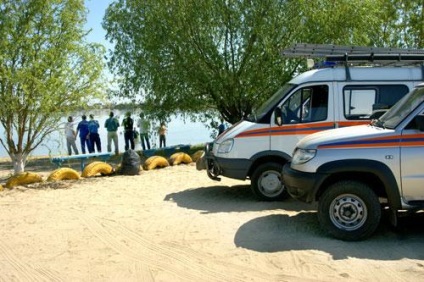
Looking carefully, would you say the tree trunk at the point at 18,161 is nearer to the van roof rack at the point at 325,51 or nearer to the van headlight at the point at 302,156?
the van roof rack at the point at 325,51

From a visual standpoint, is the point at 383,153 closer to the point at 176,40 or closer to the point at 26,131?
the point at 26,131

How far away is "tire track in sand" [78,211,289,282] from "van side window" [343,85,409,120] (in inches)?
160

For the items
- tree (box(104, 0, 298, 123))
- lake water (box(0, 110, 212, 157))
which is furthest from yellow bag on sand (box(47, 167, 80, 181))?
tree (box(104, 0, 298, 123))

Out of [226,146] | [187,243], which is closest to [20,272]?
[187,243]

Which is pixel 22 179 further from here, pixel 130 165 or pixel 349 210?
pixel 349 210

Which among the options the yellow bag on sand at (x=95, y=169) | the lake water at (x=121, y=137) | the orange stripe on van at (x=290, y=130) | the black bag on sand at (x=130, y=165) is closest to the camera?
the orange stripe on van at (x=290, y=130)

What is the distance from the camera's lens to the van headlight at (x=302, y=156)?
20.5 ft

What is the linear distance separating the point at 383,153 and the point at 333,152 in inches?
23.4

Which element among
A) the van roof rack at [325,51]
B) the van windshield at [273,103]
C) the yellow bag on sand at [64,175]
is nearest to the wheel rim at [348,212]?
the van windshield at [273,103]

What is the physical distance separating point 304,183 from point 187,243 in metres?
1.70

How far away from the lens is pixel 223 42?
59.1 ft

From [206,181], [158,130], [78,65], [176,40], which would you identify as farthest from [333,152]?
[158,130]

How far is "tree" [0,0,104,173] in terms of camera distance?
1224 cm

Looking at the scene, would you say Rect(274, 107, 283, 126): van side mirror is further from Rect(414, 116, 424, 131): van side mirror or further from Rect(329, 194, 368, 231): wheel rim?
Rect(414, 116, 424, 131): van side mirror
